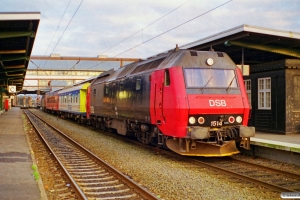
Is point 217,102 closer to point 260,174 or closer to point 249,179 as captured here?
point 260,174

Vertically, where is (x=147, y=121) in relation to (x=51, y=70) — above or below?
below

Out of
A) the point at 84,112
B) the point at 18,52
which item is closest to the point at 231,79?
the point at 18,52

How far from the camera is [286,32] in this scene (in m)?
12.9

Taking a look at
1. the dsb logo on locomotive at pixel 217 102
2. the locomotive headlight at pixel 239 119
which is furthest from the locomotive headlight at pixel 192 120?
the locomotive headlight at pixel 239 119

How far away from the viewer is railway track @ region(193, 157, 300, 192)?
24.8 feet

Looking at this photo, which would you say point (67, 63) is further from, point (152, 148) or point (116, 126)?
point (152, 148)

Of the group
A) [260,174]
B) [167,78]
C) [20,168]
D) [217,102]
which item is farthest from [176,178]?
[20,168]

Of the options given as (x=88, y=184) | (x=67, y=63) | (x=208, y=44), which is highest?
(x=67, y=63)

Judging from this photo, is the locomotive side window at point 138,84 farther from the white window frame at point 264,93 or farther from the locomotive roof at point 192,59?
the white window frame at point 264,93

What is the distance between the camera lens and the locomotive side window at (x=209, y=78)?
1040 centimetres

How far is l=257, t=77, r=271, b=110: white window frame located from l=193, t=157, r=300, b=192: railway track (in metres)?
5.57

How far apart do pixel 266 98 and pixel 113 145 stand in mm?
6801

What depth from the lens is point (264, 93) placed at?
1573 cm

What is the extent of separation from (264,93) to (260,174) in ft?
24.9
